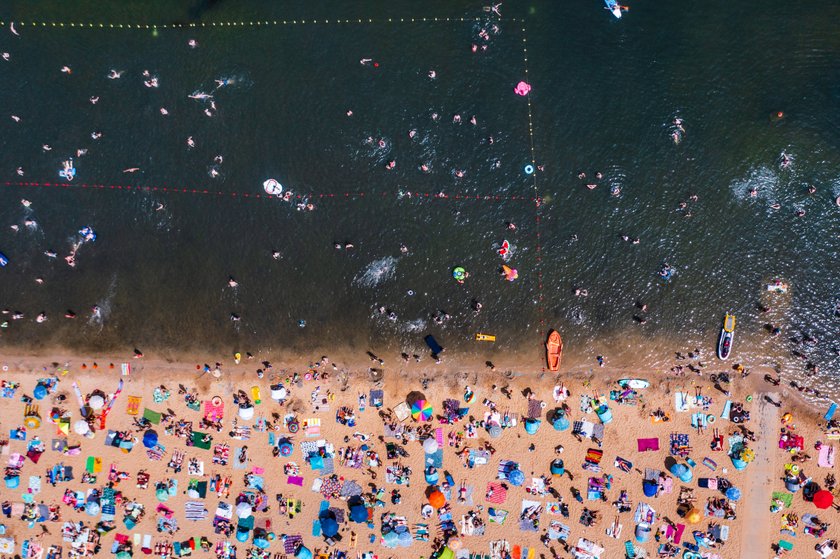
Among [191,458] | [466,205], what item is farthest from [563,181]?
[191,458]

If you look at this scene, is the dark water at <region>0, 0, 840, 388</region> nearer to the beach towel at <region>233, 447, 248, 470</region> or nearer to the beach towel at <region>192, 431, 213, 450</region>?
the beach towel at <region>192, 431, 213, 450</region>

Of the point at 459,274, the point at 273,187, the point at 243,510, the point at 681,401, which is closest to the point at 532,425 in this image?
the point at 681,401

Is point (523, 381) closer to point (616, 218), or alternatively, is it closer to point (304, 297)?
point (616, 218)

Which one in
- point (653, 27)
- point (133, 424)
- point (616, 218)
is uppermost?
point (653, 27)

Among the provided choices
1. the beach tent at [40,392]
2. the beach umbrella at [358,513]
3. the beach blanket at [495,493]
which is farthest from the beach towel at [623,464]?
the beach tent at [40,392]

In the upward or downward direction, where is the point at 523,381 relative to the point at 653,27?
downward

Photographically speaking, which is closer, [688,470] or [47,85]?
[688,470]

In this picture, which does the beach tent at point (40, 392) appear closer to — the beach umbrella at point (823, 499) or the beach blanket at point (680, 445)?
the beach blanket at point (680, 445)
